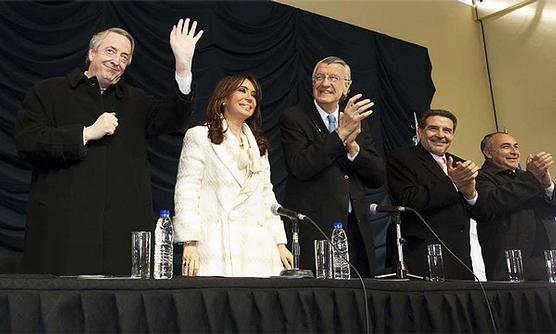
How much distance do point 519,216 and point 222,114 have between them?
159 centimetres

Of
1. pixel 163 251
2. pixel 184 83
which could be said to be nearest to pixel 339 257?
pixel 163 251

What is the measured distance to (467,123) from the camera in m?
6.50

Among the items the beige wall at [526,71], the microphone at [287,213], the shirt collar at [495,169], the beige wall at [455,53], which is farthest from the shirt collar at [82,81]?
the beige wall at [526,71]

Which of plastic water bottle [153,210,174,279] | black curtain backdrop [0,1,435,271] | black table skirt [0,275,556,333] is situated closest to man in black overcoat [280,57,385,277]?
black table skirt [0,275,556,333]

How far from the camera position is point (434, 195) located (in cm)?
278

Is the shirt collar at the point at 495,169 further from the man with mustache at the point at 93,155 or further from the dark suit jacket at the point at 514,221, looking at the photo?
the man with mustache at the point at 93,155

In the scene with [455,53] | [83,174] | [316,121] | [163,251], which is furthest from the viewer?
[455,53]

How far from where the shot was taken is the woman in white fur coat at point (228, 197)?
2238 millimetres

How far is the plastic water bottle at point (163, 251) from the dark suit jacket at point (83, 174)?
37cm

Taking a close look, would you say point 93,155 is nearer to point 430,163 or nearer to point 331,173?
point 331,173

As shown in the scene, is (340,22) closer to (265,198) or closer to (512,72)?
(512,72)

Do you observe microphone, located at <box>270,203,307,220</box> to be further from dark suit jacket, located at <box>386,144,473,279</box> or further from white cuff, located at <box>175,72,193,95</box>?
dark suit jacket, located at <box>386,144,473,279</box>

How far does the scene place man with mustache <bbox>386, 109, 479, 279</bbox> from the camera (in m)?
2.79

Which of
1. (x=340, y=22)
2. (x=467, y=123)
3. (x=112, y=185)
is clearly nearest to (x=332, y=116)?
(x=112, y=185)
